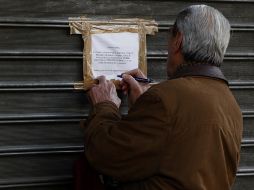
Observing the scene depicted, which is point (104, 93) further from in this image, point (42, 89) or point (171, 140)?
point (171, 140)

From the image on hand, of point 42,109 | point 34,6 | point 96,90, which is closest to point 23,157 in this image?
point 42,109

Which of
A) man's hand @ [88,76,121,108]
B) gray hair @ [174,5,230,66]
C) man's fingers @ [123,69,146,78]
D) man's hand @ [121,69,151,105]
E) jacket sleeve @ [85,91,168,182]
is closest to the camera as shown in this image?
jacket sleeve @ [85,91,168,182]

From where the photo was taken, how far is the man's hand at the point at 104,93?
2.90 metres

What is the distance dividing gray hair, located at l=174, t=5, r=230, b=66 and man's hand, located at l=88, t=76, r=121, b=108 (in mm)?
555

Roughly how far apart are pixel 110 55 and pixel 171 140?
3.13ft

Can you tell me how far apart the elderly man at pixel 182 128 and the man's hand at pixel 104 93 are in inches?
11.4

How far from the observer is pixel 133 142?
2.41 meters

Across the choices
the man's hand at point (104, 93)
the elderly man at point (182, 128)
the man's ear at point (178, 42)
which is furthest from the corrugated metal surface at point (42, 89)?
the man's ear at point (178, 42)

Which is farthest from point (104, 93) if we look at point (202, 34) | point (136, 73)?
point (202, 34)

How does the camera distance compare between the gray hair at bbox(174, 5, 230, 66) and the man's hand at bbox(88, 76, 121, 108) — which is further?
the man's hand at bbox(88, 76, 121, 108)

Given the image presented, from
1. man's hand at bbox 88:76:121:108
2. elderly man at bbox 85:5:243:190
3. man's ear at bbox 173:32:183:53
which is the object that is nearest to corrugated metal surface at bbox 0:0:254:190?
man's hand at bbox 88:76:121:108

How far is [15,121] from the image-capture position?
3123mm

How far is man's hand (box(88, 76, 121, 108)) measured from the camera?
2902mm

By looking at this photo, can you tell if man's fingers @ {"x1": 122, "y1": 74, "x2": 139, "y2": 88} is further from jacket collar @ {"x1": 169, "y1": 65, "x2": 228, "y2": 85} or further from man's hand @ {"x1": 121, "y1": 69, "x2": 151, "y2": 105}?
jacket collar @ {"x1": 169, "y1": 65, "x2": 228, "y2": 85}
